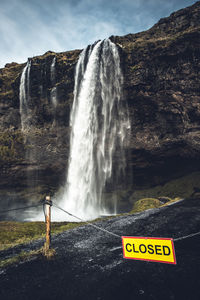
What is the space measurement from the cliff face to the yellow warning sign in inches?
918

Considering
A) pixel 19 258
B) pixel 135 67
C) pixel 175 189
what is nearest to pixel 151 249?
pixel 19 258

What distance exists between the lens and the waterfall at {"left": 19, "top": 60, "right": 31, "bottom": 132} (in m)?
33.2

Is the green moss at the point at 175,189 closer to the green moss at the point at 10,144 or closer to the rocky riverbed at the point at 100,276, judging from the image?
the rocky riverbed at the point at 100,276

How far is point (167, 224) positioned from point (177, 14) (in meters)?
30.8

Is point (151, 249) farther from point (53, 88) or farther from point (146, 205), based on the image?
point (53, 88)

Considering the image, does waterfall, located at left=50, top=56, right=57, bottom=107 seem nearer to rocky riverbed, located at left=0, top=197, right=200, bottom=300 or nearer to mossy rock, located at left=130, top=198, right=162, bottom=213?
mossy rock, located at left=130, top=198, right=162, bottom=213

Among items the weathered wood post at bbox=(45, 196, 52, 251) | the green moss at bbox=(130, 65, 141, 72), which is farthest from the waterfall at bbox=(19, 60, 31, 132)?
the weathered wood post at bbox=(45, 196, 52, 251)

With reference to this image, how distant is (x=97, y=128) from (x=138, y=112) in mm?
6443

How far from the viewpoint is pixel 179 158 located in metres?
28.1

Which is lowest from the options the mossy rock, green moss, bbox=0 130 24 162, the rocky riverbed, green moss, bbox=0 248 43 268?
the rocky riverbed

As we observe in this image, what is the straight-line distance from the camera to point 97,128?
2922cm

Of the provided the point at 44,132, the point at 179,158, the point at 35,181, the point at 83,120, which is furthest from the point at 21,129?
the point at 179,158

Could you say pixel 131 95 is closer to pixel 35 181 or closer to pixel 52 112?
pixel 52 112

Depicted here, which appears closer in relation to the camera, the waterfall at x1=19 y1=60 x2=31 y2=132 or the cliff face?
the cliff face
